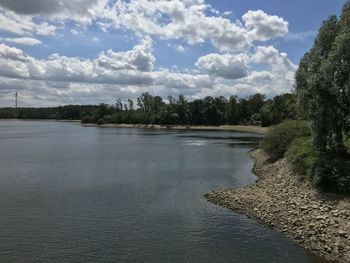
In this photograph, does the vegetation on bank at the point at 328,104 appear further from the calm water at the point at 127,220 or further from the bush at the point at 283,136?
the bush at the point at 283,136

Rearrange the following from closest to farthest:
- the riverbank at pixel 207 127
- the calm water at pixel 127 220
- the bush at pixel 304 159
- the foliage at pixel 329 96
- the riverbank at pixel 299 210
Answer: the calm water at pixel 127 220 < the riverbank at pixel 299 210 < the foliage at pixel 329 96 < the bush at pixel 304 159 < the riverbank at pixel 207 127

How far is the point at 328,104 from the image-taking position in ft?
94.4

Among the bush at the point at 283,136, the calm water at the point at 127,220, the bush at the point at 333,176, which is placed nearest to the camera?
the calm water at the point at 127,220

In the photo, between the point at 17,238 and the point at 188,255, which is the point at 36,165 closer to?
the point at 17,238

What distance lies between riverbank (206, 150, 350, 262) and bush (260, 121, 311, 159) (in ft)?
42.1

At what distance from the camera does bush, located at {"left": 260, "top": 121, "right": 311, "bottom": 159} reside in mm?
46750

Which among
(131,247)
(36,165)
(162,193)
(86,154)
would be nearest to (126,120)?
(86,154)

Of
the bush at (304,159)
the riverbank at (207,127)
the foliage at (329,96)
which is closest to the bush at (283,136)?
the bush at (304,159)

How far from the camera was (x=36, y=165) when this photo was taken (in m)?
49.1

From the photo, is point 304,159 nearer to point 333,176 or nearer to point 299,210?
point 333,176

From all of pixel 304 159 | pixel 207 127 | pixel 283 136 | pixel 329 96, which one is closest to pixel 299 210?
pixel 304 159

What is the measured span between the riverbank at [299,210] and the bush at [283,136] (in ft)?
42.1

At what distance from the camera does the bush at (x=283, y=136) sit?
153 feet

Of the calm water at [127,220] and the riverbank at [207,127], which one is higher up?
the riverbank at [207,127]
